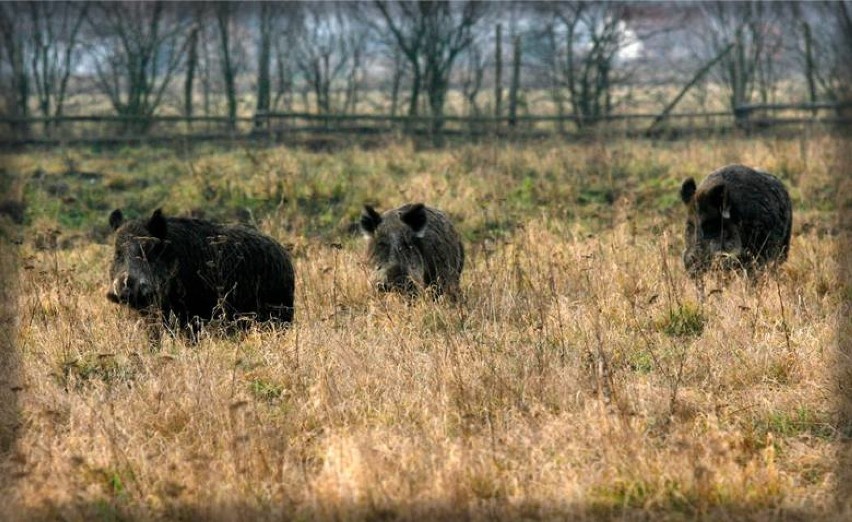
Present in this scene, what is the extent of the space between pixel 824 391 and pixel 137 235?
4.91 metres

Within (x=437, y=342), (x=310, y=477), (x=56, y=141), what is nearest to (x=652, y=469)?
(x=310, y=477)

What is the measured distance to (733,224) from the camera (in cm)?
944

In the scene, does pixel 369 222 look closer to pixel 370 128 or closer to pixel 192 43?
pixel 370 128

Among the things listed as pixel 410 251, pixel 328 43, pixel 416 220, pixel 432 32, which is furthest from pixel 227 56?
pixel 410 251

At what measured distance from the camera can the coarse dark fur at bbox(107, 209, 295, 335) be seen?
24.0ft

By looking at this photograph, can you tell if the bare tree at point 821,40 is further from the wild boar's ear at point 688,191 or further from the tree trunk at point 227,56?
the tree trunk at point 227,56

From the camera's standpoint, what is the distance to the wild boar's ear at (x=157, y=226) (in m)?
7.45

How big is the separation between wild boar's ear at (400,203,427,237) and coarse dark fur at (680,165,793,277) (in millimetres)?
2527

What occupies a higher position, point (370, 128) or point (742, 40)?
point (742, 40)

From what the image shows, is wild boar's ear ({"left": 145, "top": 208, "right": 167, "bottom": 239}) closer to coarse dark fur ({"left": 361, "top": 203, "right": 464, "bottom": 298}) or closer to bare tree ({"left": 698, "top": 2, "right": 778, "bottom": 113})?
coarse dark fur ({"left": 361, "top": 203, "right": 464, "bottom": 298})

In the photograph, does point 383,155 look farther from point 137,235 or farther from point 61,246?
point 137,235

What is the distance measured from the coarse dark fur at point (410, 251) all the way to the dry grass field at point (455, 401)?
0.27m

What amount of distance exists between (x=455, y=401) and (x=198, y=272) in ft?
9.02

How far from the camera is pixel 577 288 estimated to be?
897 cm
